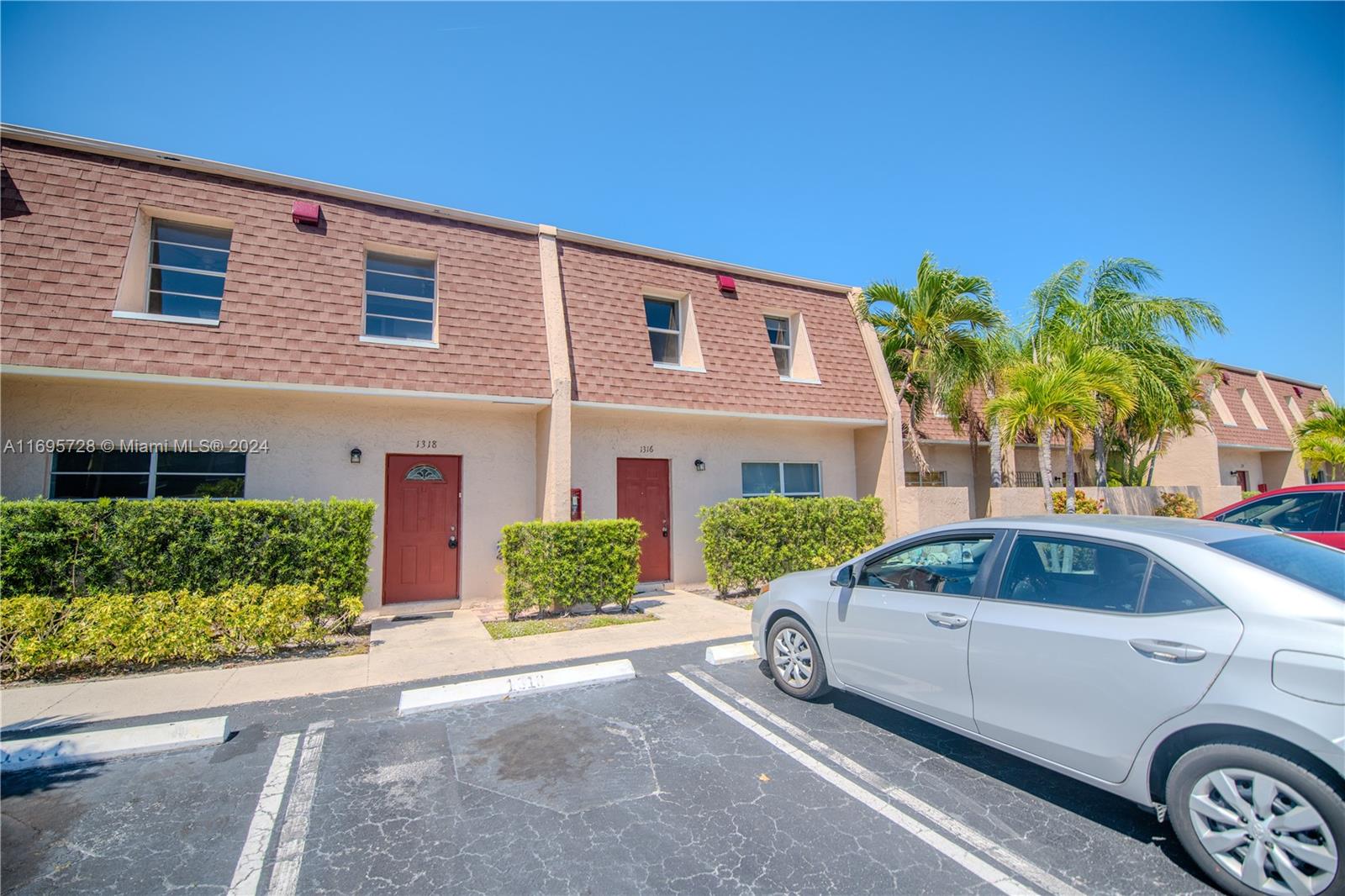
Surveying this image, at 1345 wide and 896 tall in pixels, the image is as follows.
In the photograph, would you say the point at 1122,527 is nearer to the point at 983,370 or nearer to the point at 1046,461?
the point at 1046,461

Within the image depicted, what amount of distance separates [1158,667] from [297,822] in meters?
4.55

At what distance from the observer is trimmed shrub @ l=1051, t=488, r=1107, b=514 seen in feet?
40.9

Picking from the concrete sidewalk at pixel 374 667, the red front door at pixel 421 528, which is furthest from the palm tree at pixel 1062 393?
the red front door at pixel 421 528


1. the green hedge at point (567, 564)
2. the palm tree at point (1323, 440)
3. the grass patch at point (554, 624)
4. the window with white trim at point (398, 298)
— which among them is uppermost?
the window with white trim at point (398, 298)

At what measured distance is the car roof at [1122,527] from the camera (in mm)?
3303

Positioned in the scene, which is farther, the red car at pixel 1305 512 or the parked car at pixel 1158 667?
the red car at pixel 1305 512

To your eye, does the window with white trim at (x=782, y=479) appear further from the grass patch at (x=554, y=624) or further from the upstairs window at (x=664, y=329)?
the grass patch at (x=554, y=624)

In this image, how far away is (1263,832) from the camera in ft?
8.33

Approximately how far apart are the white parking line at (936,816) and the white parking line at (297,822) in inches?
121

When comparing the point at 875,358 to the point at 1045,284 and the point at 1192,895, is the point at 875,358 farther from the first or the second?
the point at 1192,895

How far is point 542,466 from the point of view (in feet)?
31.8

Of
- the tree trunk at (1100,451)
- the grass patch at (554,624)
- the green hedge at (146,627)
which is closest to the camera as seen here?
the green hedge at (146,627)

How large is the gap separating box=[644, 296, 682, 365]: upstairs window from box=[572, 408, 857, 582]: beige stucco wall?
4.37ft

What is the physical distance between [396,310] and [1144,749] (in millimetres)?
10090
